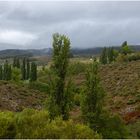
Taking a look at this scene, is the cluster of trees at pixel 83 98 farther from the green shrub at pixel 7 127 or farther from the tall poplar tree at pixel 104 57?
the tall poplar tree at pixel 104 57

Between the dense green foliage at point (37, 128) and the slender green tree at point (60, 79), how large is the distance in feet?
31.5

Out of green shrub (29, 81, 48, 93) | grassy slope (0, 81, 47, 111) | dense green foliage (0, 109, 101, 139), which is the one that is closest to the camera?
A: dense green foliage (0, 109, 101, 139)

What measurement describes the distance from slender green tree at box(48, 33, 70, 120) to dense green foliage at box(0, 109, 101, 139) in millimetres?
9604

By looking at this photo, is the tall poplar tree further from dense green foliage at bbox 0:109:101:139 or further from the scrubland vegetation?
dense green foliage at bbox 0:109:101:139

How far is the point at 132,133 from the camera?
5712cm

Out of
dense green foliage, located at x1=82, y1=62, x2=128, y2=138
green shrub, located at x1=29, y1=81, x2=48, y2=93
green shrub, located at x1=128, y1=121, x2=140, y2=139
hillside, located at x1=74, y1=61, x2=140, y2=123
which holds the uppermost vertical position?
dense green foliage, located at x1=82, y1=62, x2=128, y2=138

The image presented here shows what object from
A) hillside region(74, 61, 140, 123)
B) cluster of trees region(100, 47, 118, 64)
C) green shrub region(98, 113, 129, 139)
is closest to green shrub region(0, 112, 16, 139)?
green shrub region(98, 113, 129, 139)

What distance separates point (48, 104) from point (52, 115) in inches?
57.6

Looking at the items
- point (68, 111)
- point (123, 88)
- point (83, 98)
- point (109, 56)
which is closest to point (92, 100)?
point (83, 98)

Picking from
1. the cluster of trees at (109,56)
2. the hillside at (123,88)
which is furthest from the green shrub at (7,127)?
the cluster of trees at (109,56)

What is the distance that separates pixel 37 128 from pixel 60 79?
13.4 metres

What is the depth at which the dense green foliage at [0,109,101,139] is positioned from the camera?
1236 inches

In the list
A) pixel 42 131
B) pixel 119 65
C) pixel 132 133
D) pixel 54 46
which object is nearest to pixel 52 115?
pixel 54 46

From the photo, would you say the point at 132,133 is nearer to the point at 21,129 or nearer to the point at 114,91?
the point at 21,129
